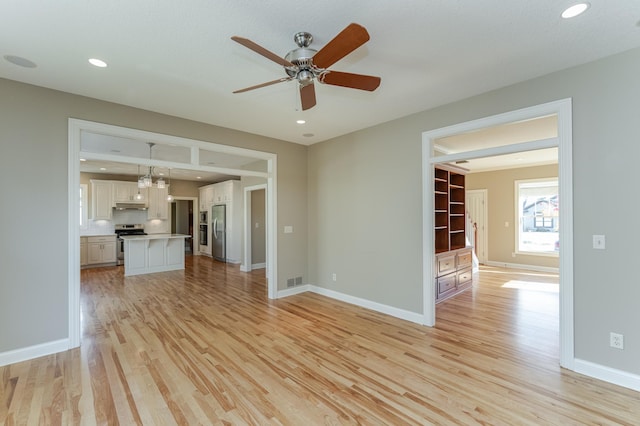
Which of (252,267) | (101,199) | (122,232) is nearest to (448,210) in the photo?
(252,267)

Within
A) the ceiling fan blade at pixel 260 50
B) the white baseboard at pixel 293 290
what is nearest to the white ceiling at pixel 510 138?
the ceiling fan blade at pixel 260 50

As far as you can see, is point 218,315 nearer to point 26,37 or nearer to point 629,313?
point 26,37

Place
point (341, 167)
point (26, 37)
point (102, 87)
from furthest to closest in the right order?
point (341, 167), point (102, 87), point (26, 37)

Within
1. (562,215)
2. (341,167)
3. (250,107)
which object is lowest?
(562,215)

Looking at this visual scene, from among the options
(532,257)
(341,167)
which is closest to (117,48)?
(341,167)

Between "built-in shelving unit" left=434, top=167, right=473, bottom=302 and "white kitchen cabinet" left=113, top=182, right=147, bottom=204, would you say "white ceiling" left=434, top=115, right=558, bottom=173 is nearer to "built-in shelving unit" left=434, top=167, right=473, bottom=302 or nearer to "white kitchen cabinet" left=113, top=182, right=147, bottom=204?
"built-in shelving unit" left=434, top=167, right=473, bottom=302

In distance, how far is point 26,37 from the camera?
7.18 ft

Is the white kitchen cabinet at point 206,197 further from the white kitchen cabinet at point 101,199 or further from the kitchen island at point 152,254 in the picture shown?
the white kitchen cabinet at point 101,199

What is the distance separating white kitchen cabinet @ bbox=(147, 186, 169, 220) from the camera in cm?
892

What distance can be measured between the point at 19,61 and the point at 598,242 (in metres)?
5.40

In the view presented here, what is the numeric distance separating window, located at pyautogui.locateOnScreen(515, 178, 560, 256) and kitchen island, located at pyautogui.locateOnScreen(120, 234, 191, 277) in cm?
907

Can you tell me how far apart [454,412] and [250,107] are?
366cm

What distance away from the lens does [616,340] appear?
244cm

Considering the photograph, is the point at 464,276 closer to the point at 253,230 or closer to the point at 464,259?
the point at 464,259
